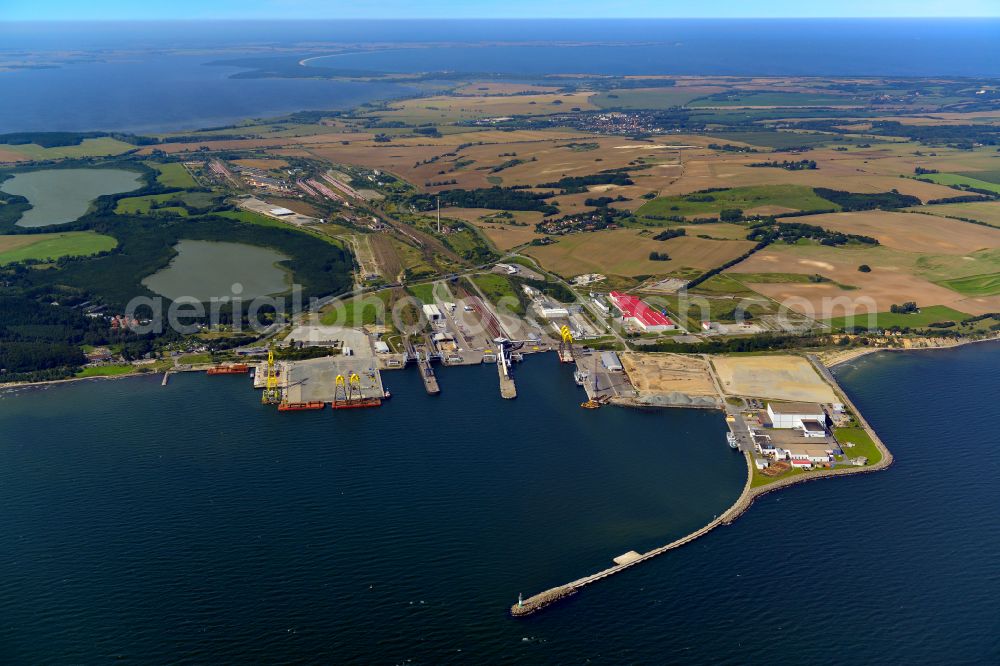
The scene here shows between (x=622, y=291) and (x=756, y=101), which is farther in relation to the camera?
(x=756, y=101)

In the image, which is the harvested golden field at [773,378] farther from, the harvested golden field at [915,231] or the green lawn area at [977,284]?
the harvested golden field at [915,231]

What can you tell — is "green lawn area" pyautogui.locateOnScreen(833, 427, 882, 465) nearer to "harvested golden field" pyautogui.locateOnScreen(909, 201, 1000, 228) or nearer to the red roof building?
the red roof building

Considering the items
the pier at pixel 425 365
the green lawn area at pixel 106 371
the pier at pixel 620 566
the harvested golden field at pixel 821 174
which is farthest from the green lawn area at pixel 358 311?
the harvested golden field at pixel 821 174

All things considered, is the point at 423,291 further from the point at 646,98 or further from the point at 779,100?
the point at 779,100

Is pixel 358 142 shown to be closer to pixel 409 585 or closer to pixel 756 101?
pixel 756 101

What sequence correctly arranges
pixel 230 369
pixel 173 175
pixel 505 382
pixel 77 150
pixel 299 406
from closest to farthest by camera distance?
pixel 299 406
pixel 505 382
pixel 230 369
pixel 173 175
pixel 77 150

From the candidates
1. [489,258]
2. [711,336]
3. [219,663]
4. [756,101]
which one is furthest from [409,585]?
[756,101]

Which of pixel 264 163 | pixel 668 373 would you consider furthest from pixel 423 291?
pixel 264 163
